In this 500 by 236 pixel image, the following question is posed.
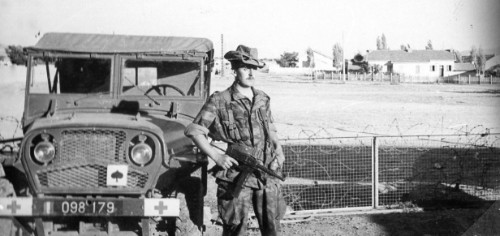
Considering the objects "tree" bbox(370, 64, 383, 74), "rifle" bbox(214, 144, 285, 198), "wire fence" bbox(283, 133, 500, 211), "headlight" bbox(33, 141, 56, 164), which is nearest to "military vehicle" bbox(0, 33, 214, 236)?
"headlight" bbox(33, 141, 56, 164)

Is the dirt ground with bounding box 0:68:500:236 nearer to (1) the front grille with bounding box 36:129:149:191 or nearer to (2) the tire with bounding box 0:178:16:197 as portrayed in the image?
(2) the tire with bounding box 0:178:16:197

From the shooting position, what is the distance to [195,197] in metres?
4.25

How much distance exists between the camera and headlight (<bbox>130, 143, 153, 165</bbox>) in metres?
3.75

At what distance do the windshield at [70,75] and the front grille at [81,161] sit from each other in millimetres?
1111

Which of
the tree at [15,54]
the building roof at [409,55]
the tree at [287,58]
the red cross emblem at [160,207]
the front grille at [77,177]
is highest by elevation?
the building roof at [409,55]

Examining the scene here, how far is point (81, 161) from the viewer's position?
3.68 metres

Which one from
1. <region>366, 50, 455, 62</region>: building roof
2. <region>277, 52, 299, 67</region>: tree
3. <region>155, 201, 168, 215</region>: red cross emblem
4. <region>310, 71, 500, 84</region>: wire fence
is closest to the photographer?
<region>155, 201, 168, 215</region>: red cross emblem

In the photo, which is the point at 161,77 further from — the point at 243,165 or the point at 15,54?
the point at 243,165

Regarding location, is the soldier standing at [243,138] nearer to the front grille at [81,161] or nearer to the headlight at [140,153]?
the headlight at [140,153]

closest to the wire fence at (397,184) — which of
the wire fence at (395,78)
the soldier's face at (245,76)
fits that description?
the soldier's face at (245,76)

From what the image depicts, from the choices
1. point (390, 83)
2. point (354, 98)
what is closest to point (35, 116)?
point (354, 98)

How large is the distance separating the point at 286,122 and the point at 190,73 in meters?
8.60

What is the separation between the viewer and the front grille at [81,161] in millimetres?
3686

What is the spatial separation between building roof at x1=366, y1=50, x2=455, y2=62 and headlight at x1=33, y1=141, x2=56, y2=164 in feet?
67.3
